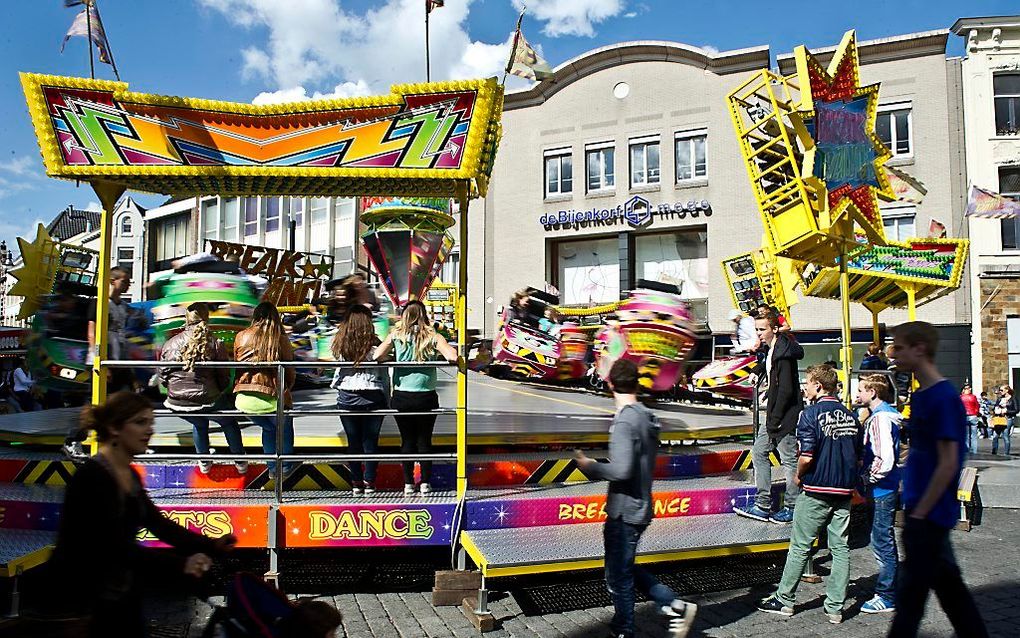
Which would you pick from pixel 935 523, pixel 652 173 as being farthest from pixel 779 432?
pixel 652 173

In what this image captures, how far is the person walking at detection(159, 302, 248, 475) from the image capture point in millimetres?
5438

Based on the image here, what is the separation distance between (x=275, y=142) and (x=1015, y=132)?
26.1 m

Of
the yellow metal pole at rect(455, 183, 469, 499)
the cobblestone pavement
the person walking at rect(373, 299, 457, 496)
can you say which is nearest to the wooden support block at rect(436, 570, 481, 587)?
the cobblestone pavement

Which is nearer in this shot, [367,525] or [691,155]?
[367,525]

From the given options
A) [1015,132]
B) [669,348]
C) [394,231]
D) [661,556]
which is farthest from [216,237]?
[1015,132]

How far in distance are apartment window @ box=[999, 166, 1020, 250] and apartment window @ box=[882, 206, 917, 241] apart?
2596 millimetres

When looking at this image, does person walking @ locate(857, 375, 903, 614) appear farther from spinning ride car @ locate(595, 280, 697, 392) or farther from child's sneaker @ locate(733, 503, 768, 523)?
spinning ride car @ locate(595, 280, 697, 392)

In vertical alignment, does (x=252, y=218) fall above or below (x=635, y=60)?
below

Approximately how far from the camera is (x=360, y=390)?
18.3ft

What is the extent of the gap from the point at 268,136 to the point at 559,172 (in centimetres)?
2670

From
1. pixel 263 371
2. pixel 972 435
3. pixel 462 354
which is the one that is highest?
pixel 462 354

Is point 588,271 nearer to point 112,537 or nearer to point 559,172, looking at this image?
point 559,172

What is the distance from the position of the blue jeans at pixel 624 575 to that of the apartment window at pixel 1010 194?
23909 mm

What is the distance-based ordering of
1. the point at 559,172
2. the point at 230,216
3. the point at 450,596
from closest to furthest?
1. the point at 450,596
2. the point at 230,216
3. the point at 559,172
